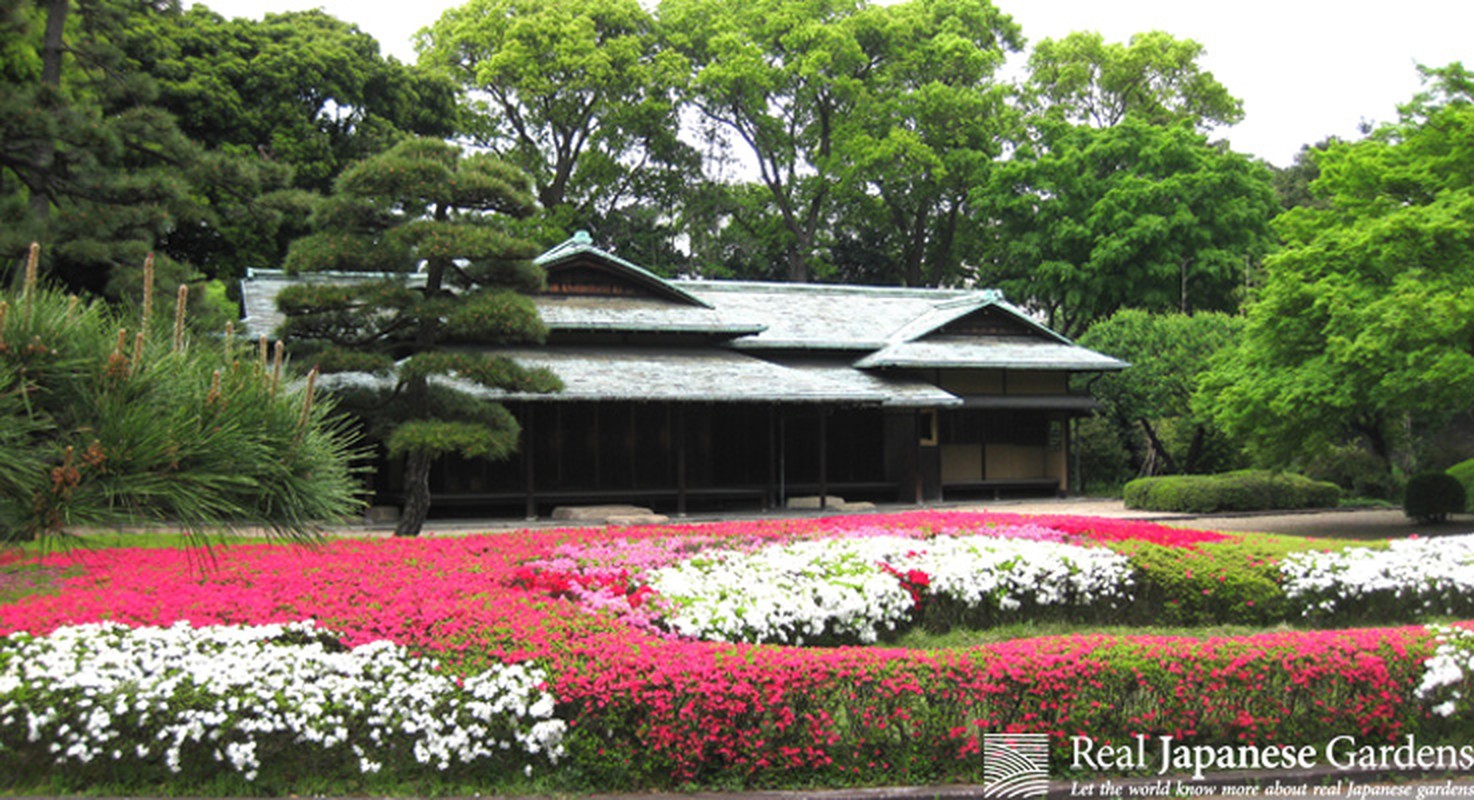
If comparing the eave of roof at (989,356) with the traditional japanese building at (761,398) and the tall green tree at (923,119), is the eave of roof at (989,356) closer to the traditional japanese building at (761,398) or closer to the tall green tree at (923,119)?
the traditional japanese building at (761,398)

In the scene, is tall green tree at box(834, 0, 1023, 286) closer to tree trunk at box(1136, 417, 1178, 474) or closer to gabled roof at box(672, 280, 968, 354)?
gabled roof at box(672, 280, 968, 354)

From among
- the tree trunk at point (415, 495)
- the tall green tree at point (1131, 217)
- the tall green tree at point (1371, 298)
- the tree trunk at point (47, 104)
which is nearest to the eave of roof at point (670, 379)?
the tree trunk at point (415, 495)

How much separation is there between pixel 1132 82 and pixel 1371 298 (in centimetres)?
2887

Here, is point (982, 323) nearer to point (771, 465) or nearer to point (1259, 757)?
point (771, 465)

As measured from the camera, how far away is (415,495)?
656 inches

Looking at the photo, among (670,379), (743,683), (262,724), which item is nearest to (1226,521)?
(670,379)

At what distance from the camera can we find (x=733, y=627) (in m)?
8.76

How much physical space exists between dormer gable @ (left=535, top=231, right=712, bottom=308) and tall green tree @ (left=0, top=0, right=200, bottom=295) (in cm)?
831

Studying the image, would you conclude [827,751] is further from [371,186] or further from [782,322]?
[782,322]

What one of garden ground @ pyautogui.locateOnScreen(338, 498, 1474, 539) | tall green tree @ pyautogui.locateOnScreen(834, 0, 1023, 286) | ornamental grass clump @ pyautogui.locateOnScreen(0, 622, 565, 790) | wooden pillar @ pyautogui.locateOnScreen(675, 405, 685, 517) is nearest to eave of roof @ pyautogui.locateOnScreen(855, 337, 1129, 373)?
garden ground @ pyautogui.locateOnScreen(338, 498, 1474, 539)

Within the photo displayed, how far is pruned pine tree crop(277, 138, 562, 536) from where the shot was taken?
54.0 ft

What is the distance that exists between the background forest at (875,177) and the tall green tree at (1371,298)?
0.06m

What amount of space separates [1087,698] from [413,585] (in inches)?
197

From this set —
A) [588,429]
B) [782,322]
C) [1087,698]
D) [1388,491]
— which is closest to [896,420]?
[782,322]
